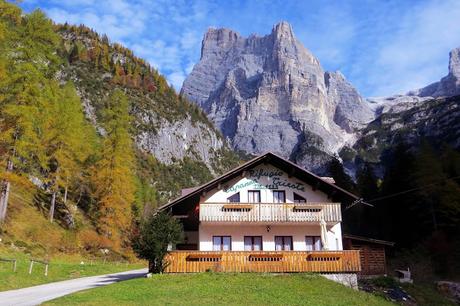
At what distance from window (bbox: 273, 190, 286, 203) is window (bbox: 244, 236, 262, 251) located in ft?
9.20

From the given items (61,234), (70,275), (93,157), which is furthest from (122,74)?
(70,275)

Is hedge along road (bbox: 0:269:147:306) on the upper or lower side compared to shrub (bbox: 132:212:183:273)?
lower

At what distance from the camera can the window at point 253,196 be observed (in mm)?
29389

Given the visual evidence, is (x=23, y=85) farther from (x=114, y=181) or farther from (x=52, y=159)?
(x=114, y=181)

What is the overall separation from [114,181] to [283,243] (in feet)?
70.0

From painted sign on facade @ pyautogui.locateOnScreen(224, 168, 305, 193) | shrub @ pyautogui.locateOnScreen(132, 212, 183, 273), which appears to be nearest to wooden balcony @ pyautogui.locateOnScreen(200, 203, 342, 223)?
painted sign on facade @ pyautogui.locateOnScreen(224, 168, 305, 193)

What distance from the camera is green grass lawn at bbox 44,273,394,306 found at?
55.7 ft

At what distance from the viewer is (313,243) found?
28.7m

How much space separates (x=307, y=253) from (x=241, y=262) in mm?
3772

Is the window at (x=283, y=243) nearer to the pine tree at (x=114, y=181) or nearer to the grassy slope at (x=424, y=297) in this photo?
the grassy slope at (x=424, y=297)

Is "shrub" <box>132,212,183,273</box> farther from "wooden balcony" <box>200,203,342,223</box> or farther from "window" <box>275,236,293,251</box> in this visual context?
"window" <box>275,236,293,251</box>

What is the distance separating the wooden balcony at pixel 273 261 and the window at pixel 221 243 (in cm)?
396

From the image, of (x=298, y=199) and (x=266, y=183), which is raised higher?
(x=266, y=183)

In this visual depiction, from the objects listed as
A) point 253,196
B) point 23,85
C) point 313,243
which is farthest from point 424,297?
point 23,85
